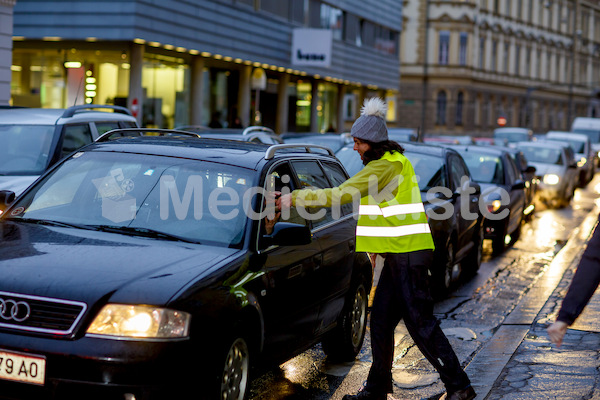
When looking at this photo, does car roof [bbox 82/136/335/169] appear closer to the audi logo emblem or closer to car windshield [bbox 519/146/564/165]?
the audi logo emblem

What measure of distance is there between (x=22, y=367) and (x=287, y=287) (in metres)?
1.81

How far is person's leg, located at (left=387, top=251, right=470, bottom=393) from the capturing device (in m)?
5.77

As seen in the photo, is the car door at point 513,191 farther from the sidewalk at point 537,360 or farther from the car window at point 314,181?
the car window at point 314,181

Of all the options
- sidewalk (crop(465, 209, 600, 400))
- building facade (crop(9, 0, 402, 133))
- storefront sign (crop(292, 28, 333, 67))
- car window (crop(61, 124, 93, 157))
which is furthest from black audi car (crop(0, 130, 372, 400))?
storefront sign (crop(292, 28, 333, 67))

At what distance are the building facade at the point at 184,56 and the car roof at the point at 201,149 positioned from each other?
1696 centimetres

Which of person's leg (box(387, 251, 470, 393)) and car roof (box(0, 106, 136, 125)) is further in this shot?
car roof (box(0, 106, 136, 125))

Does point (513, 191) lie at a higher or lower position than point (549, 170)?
lower

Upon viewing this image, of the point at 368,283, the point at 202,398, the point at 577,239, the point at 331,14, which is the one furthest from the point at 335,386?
the point at 331,14

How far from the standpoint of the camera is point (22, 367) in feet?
14.5

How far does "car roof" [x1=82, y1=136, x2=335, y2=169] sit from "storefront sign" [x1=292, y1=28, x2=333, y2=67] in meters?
28.9

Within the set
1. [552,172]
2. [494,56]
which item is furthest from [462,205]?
[494,56]

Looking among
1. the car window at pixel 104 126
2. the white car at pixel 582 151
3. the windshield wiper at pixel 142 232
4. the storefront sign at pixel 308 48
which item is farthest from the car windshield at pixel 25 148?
the white car at pixel 582 151

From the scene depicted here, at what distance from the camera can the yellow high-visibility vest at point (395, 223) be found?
5.79 m

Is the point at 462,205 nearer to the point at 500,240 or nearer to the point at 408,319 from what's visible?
the point at 500,240
